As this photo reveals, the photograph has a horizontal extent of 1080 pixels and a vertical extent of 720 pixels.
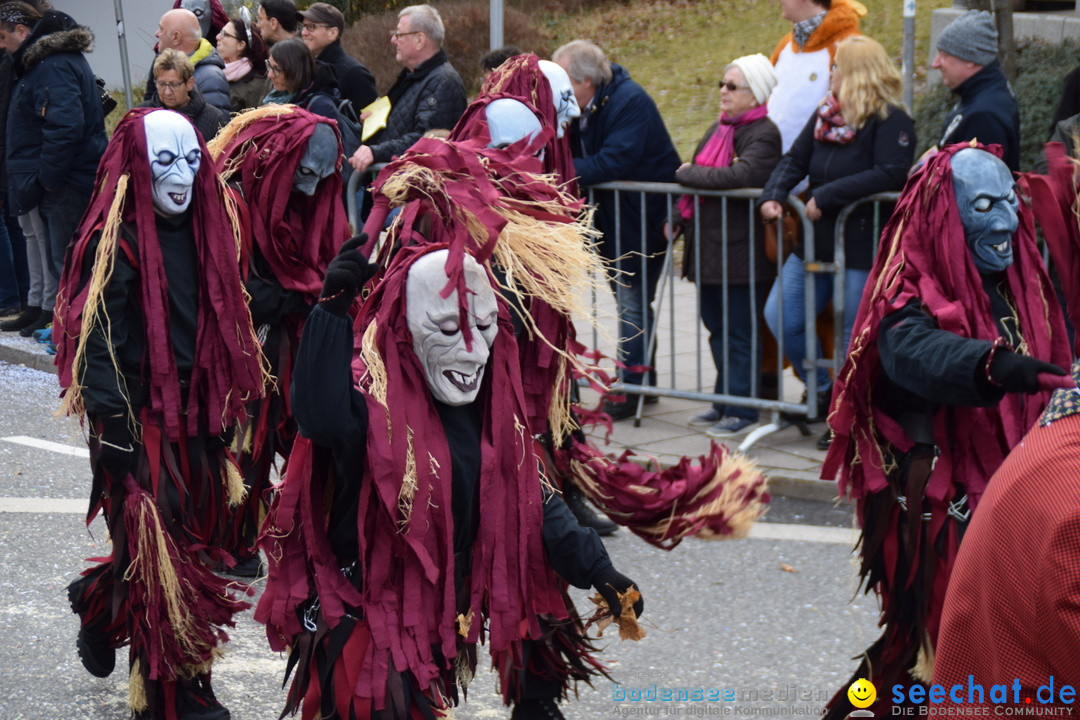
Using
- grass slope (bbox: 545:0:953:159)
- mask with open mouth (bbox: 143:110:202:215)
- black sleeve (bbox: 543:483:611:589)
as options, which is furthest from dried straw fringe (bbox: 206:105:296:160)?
grass slope (bbox: 545:0:953:159)

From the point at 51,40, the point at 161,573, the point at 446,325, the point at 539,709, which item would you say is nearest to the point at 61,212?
the point at 51,40

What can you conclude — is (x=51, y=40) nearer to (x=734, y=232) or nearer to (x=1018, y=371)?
(x=734, y=232)

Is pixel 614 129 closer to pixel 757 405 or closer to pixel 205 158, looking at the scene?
pixel 757 405

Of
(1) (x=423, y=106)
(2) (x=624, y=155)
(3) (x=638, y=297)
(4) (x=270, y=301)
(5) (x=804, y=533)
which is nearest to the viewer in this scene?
(4) (x=270, y=301)

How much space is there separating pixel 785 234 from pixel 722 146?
1.89 ft

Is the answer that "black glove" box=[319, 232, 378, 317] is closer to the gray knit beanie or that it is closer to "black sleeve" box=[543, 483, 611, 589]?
"black sleeve" box=[543, 483, 611, 589]

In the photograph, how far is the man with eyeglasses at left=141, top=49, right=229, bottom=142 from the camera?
7328mm

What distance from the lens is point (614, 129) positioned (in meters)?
6.81

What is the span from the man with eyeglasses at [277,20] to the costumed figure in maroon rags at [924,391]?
626 cm

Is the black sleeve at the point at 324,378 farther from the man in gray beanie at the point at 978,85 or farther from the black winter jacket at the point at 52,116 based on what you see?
the black winter jacket at the point at 52,116

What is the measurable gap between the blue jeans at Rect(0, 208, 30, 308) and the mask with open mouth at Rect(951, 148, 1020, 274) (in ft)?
25.6

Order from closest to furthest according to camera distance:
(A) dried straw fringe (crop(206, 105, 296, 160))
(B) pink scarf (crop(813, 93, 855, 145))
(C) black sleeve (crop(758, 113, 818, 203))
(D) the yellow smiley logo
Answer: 1. (D) the yellow smiley logo
2. (A) dried straw fringe (crop(206, 105, 296, 160))
3. (B) pink scarf (crop(813, 93, 855, 145))
4. (C) black sleeve (crop(758, 113, 818, 203))

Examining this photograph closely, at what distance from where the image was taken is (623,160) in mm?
6789

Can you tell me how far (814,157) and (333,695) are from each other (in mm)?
4010
